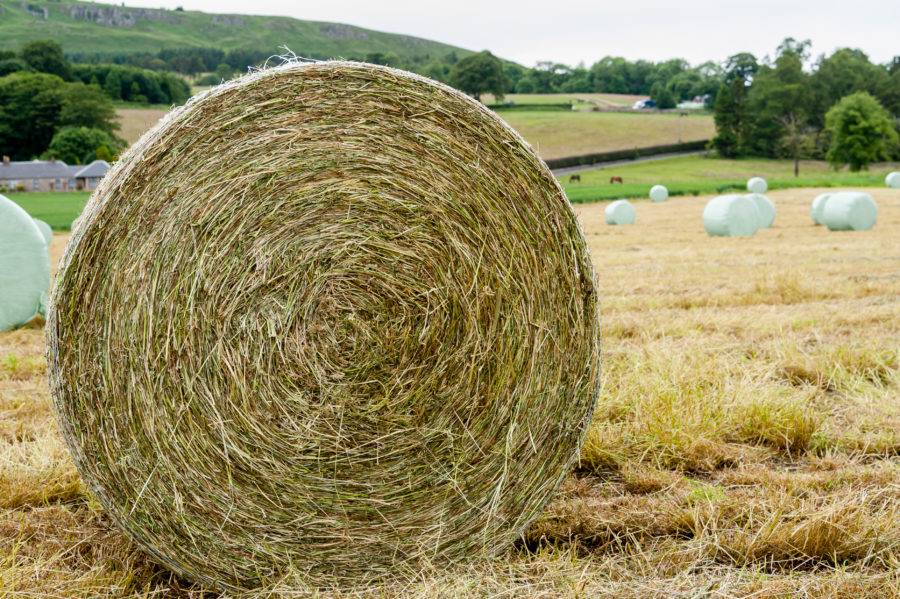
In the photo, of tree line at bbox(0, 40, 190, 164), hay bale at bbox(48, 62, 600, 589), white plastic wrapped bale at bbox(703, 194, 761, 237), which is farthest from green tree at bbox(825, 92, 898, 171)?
hay bale at bbox(48, 62, 600, 589)

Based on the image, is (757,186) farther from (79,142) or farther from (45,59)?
(45,59)

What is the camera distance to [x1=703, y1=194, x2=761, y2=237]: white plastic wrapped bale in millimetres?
15406

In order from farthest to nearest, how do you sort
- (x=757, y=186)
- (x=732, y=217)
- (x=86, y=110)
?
(x=86, y=110)
(x=757, y=186)
(x=732, y=217)

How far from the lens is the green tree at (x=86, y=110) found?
203ft

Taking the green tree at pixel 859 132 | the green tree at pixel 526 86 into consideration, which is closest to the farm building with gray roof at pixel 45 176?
the green tree at pixel 859 132

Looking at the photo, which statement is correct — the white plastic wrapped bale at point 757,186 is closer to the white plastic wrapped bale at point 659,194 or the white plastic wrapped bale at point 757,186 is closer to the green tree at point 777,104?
the white plastic wrapped bale at point 659,194

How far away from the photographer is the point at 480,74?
64.1 meters

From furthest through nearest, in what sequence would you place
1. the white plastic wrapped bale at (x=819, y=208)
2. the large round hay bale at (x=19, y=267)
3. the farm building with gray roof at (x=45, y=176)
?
the farm building with gray roof at (x=45, y=176)
the white plastic wrapped bale at (x=819, y=208)
the large round hay bale at (x=19, y=267)

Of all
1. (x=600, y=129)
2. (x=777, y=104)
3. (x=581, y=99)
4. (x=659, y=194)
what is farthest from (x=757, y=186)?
(x=581, y=99)

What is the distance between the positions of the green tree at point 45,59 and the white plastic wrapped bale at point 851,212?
3420 inches

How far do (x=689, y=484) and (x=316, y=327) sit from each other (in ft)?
6.32

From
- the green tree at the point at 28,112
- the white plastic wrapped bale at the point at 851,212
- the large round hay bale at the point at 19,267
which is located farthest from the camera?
the green tree at the point at 28,112

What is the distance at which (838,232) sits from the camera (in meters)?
16.2

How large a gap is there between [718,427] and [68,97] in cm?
6943
